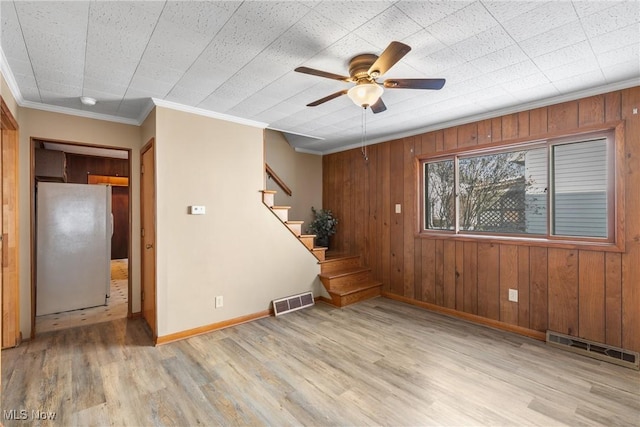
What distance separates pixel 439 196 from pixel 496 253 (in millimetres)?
1031

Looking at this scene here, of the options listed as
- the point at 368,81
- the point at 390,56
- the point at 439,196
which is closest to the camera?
the point at 390,56

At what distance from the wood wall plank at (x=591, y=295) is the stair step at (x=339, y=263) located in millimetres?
2768

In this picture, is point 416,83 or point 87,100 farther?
point 87,100

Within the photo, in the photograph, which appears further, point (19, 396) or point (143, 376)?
point (143, 376)

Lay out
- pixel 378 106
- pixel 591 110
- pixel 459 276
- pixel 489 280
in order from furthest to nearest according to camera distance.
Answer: pixel 459 276 → pixel 489 280 → pixel 591 110 → pixel 378 106

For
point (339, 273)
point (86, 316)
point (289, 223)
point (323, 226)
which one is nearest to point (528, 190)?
point (339, 273)

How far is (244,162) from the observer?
3.60 m

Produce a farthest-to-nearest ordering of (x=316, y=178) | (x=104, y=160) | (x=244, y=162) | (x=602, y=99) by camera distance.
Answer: (x=104, y=160), (x=316, y=178), (x=244, y=162), (x=602, y=99)

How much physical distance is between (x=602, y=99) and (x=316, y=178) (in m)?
3.90

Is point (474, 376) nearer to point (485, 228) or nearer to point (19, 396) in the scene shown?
point (485, 228)

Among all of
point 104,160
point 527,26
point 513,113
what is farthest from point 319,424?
point 104,160

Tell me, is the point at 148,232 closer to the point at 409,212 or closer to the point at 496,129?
the point at 409,212

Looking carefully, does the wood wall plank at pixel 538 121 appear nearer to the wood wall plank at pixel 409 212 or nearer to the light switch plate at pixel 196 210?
the wood wall plank at pixel 409 212

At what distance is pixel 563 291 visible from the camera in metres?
2.90
